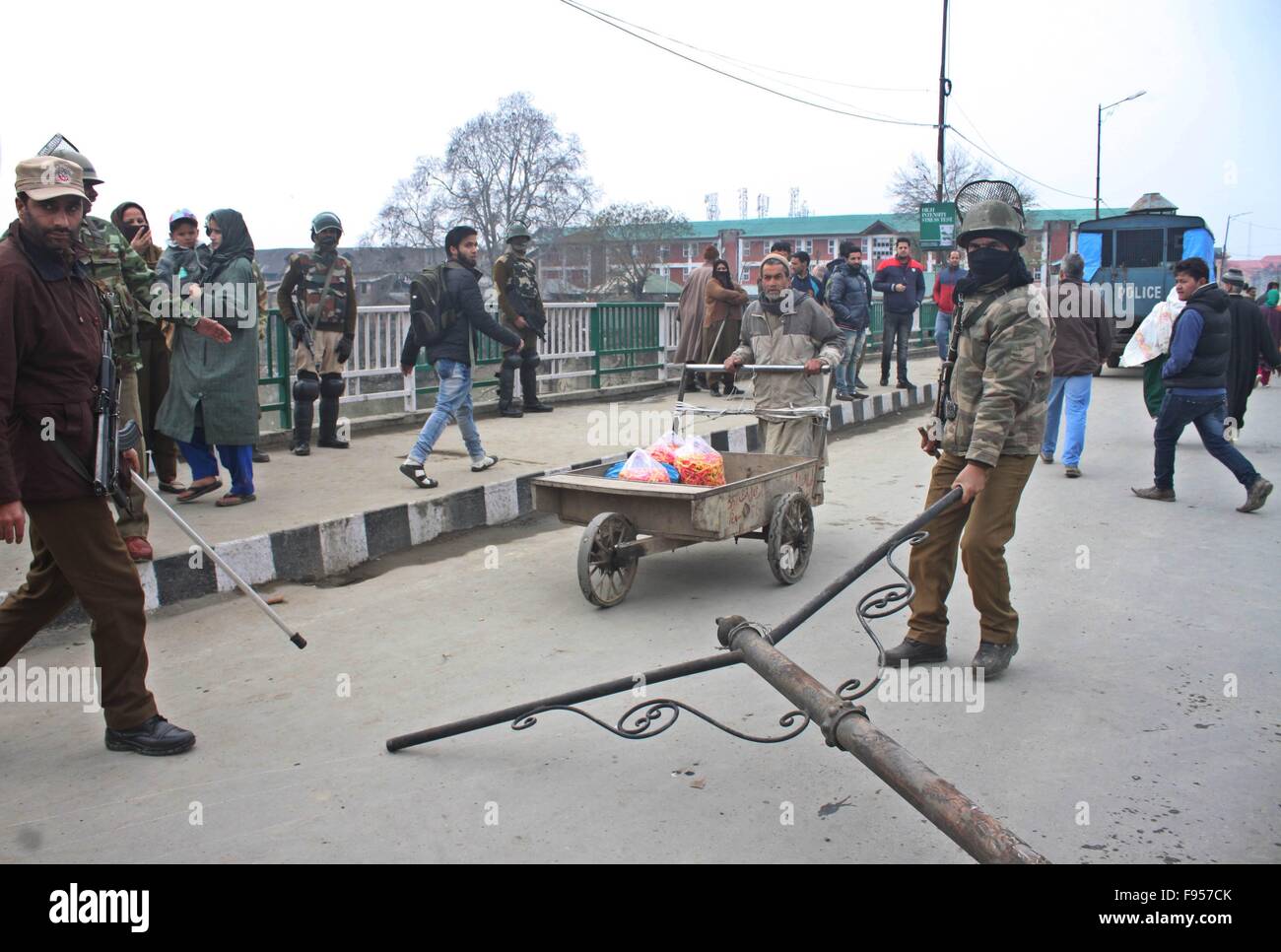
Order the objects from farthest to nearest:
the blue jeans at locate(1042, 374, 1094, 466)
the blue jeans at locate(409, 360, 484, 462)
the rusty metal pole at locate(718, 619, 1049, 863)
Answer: the blue jeans at locate(1042, 374, 1094, 466) → the blue jeans at locate(409, 360, 484, 462) → the rusty metal pole at locate(718, 619, 1049, 863)

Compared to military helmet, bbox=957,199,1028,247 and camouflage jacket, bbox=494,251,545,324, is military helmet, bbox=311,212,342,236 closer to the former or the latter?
camouflage jacket, bbox=494,251,545,324

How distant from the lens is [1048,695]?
14.3ft

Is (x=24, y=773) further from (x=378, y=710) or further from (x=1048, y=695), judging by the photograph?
(x=1048, y=695)

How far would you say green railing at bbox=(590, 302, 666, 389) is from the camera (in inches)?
562

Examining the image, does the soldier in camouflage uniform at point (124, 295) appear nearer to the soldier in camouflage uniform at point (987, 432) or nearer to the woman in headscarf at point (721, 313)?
the soldier in camouflage uniform at point (987, 432)

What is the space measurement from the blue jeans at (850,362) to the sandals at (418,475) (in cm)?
730

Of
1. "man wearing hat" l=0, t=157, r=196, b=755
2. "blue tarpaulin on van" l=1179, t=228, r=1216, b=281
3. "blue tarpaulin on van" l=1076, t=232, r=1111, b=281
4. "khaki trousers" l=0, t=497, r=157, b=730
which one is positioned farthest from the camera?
"blue tarpaulin on van" l=1076, t=232, r=1111, b=281

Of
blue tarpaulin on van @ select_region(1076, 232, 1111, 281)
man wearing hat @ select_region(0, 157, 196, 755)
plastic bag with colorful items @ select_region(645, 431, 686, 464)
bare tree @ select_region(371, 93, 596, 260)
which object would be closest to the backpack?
plastic bag with colorful items @ select_region(645, 431, 686, 464)

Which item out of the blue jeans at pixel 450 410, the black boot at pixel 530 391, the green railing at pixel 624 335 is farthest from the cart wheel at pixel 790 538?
the green railing at pixel 624 335

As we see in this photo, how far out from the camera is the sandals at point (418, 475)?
7.83 m

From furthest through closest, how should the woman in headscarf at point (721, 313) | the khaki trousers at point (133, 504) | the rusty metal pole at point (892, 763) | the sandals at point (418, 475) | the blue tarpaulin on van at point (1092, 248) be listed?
the blue tarpaulin on van at point (1092, 248) → the woman in headscarf at point (721, 313) → the sandals at point (418, 475) → the khaki trousers at point (133, 504) → the rusty metal pole at point (892, 763)

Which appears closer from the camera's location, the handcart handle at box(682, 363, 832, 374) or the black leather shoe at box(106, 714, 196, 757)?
the black leather shoe at box(106, 714, 196, 757)

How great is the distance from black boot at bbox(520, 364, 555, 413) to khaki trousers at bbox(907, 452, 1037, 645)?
8.16 meters
